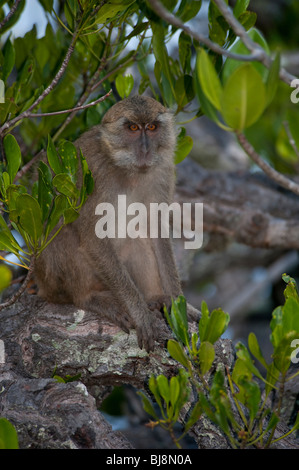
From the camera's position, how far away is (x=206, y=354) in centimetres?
286

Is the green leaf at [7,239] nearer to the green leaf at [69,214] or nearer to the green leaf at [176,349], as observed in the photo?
the green leaf at [69,214]

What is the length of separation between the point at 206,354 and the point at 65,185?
141 centimetres

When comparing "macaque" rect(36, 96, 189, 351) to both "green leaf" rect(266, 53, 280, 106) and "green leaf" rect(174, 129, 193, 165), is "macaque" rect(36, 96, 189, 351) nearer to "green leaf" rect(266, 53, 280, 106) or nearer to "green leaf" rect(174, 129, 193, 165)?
"green leaf" rect(174, 129, 193, 165)

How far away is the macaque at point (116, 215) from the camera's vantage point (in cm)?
463

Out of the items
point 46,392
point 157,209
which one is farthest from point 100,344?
point 157,209

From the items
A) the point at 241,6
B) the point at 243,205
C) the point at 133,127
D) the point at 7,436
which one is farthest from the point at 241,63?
the point at 243,205

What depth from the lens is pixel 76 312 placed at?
174 inches

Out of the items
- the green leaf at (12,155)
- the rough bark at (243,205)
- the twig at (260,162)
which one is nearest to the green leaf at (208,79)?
the twig at (260,162)

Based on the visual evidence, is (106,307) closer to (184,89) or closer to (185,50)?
(184,89)

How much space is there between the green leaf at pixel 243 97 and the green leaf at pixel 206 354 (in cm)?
111

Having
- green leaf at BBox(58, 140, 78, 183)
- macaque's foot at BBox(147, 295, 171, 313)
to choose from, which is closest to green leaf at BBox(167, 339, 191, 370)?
green leaf at BBox(58, 140, 78, 183)

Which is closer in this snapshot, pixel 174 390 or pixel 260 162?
pixel 260 162
